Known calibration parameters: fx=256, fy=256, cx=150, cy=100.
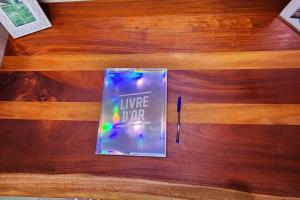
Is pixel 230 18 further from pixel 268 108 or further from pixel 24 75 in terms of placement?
pixel 24 75

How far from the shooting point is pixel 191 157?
59cm

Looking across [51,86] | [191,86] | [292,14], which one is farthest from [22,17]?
[292,14]

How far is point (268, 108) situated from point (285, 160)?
0.40 feet

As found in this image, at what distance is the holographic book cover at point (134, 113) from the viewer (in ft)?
2.01

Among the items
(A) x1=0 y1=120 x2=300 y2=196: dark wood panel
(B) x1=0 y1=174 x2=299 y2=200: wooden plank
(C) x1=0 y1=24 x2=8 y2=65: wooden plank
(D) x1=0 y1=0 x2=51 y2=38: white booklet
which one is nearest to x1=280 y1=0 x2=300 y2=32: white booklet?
(A) x1=0 y1=120 x2=300 y2=196: dark wood panel

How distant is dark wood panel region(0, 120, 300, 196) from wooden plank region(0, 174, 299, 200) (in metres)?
0.01

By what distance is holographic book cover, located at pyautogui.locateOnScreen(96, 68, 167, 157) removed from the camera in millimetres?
612

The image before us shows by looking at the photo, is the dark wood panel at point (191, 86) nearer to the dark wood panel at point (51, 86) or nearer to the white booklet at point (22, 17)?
the dark wood panel at point (51, 86)

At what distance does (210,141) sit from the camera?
0.60m

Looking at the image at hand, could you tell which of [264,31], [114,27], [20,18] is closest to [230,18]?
[264,31]

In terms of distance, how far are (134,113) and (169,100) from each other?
94 millimetres

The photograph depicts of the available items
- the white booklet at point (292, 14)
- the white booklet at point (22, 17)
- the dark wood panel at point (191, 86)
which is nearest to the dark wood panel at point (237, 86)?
the dark wood panel at point (191, 86)

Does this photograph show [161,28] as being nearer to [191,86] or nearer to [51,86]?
[191,86]

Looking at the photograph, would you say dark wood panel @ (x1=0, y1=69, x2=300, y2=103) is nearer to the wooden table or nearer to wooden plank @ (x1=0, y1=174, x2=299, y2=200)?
the wooden table
